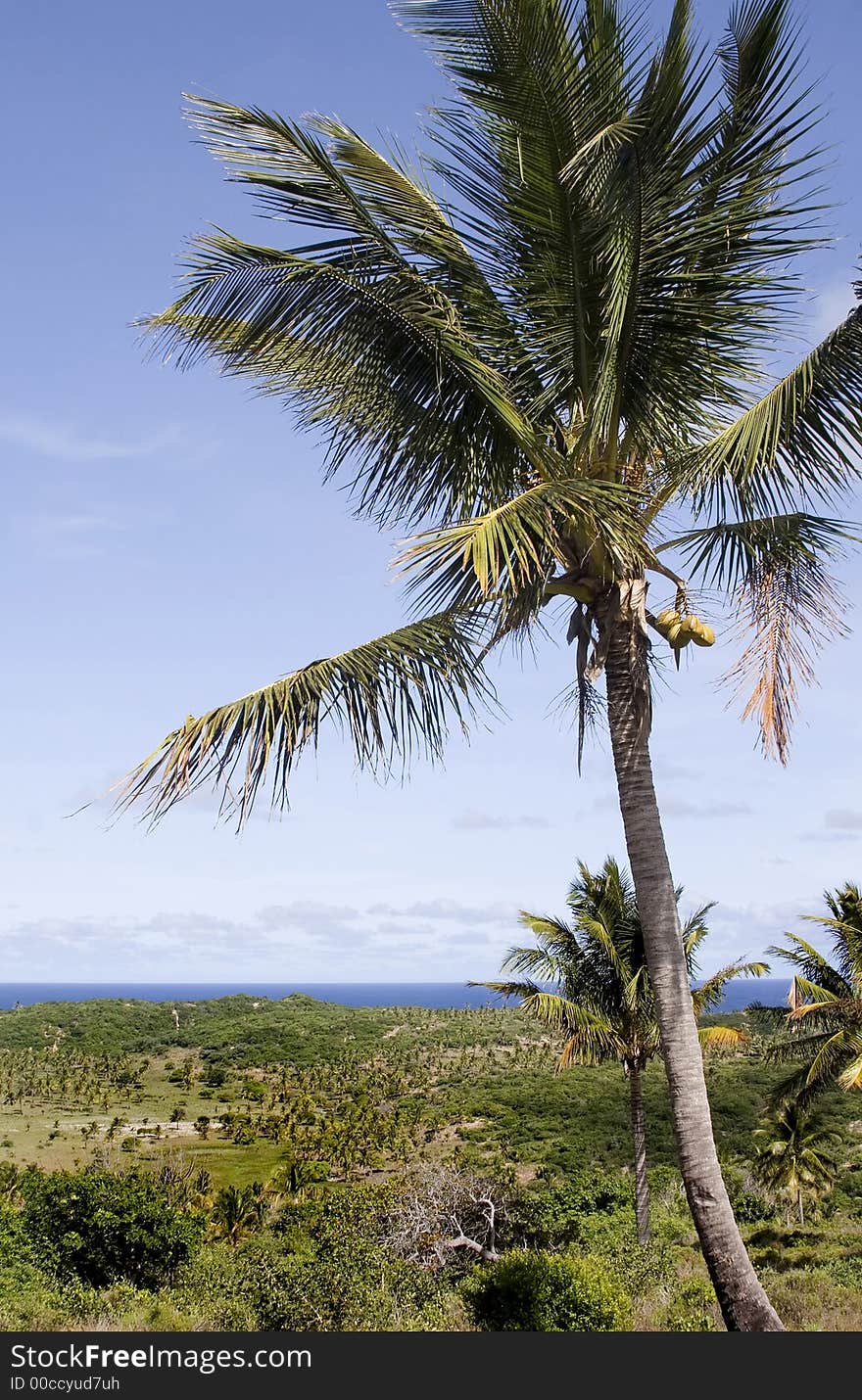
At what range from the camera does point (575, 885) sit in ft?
67.1

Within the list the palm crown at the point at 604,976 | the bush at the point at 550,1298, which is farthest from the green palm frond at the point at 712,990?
the bush at the point at 550,1298

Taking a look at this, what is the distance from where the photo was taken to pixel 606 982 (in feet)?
64.7

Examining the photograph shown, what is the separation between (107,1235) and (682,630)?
55.5ft

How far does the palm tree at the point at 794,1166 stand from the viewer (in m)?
25.0

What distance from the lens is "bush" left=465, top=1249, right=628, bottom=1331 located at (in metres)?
8.57

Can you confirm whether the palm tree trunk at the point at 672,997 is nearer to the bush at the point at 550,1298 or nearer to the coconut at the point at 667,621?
the coconut at the point at 667,621

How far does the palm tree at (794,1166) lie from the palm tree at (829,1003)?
6335mm

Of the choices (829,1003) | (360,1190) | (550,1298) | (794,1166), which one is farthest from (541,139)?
(794,1166)

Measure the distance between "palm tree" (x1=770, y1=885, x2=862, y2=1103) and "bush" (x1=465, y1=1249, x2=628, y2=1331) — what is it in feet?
31.7

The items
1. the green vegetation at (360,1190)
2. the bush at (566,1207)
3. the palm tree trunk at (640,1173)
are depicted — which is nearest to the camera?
the green vegetation at (360,1190)

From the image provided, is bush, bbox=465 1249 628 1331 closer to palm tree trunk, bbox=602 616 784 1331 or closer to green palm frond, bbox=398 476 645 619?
palm tree trunk, bbox=602 616 784 1331

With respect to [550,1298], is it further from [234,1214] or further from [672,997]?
[234,1214]

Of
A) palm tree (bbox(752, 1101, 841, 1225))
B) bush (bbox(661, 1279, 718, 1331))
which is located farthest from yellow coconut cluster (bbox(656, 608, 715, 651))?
palm tree (bbox(752, 1101, 841, 1225))

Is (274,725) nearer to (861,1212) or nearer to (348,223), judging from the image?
(348,223)
